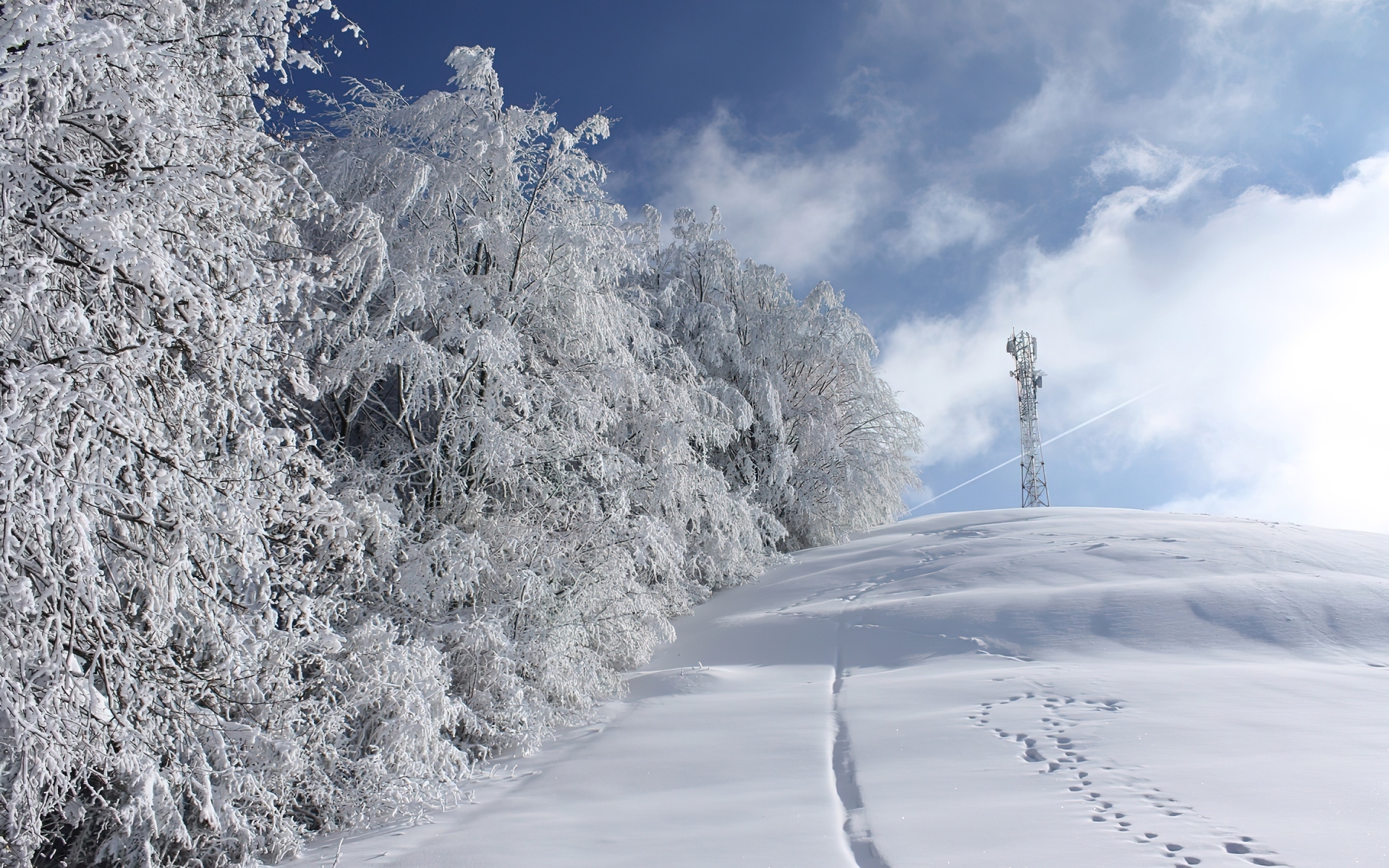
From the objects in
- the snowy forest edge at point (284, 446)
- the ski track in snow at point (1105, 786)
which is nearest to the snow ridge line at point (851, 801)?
the ski track in snow at point (1105, 786)

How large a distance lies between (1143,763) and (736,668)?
4.52m

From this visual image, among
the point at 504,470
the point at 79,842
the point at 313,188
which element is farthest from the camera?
the point at 504,470

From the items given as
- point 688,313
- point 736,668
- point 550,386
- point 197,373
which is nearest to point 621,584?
point 736,668

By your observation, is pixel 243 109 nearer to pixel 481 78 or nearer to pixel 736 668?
pixel 481 78

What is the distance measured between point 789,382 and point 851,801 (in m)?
12.4

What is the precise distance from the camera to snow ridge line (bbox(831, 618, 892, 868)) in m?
3.29

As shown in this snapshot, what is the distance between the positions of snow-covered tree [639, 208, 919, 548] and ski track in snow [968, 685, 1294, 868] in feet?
28.7

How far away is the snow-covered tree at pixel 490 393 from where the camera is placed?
6.06 metres

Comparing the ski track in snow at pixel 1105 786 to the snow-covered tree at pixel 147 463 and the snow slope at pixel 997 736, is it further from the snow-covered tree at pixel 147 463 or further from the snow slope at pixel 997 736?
the snow-covered tree at pixel 147 463

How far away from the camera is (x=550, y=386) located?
7.56 m

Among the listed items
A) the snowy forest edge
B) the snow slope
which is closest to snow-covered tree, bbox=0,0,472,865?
the snowy forest edge

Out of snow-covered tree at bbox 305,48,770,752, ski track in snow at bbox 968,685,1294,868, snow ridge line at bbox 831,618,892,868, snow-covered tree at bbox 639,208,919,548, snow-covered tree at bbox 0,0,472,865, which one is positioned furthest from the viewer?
snow-covered tree at bbox 639,208,919,548

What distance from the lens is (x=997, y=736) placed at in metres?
5.02

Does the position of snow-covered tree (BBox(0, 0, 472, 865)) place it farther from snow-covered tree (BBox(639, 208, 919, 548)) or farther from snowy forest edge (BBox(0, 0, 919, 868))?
snow-covered tree (BBox(639, 208, 919, 548))
